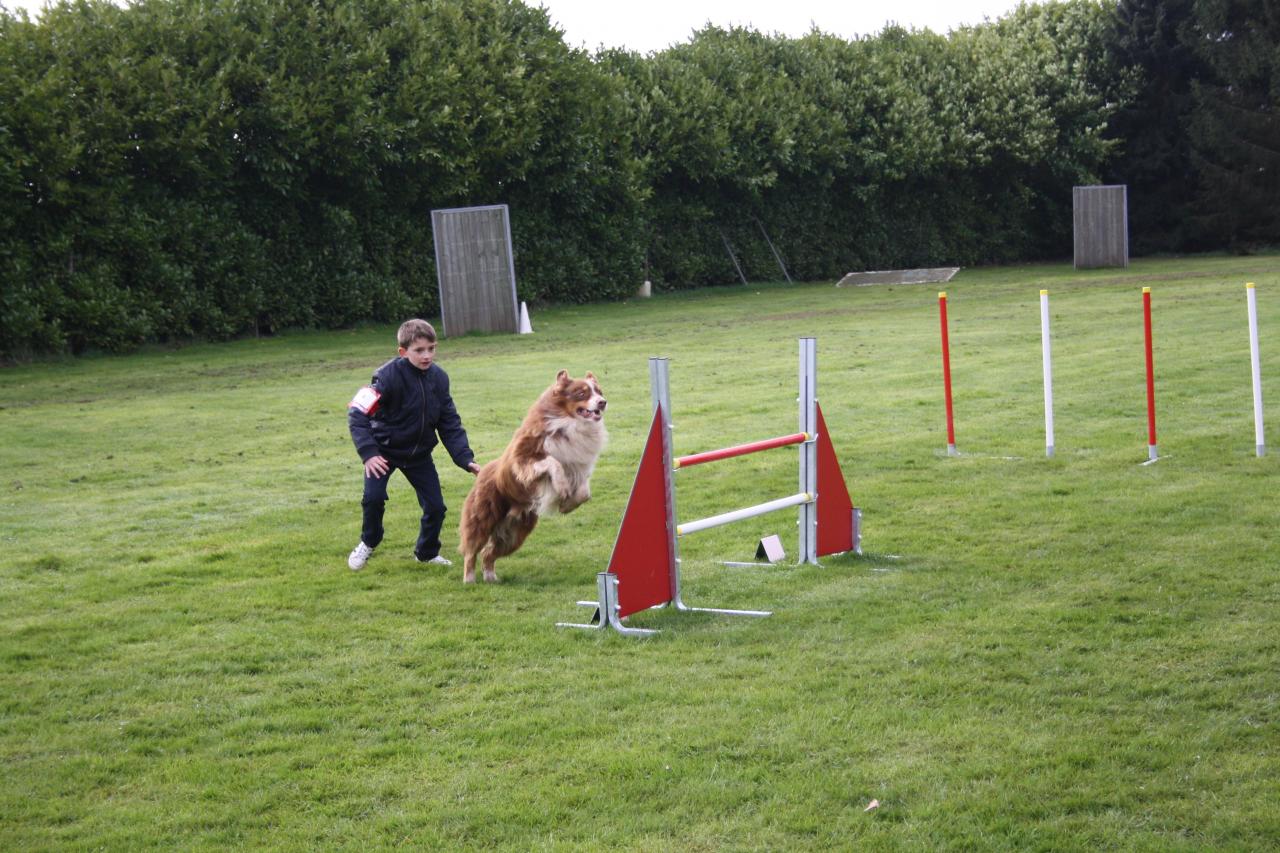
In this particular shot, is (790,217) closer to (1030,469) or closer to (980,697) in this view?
(1030,469)

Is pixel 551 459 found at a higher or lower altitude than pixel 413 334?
lower

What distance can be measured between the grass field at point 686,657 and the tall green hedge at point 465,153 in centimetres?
1023

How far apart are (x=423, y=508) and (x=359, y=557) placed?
1.71ft

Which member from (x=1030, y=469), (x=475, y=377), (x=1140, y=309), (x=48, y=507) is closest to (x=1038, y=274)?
(x=1140, y=309)

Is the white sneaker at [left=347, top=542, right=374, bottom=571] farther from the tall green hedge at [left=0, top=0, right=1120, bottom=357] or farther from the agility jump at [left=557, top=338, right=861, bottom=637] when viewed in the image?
the tall green hedge at [left=0, top=0, right=1120, bottom=357]

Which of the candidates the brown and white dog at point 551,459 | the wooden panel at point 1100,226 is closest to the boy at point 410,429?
the brown and white dog at point 551,459

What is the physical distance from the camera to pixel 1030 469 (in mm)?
11156

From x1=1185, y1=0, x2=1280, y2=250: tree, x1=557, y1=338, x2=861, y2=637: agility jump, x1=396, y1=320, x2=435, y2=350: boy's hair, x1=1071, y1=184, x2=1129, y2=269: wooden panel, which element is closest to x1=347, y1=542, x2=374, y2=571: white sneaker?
x1=396, y1=320, x2=435, y2=350: boy's hair

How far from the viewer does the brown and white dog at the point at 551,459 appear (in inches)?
312

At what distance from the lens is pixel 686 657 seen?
6723mm

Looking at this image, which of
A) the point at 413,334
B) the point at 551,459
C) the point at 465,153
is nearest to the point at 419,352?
the point at 413,334

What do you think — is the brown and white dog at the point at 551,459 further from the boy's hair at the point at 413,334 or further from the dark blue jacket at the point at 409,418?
the boy's hair at the point at 413,334

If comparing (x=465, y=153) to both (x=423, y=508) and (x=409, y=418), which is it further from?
(x=423, y=508)

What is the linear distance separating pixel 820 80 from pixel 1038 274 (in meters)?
8.52
